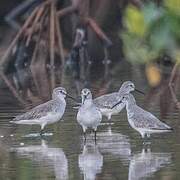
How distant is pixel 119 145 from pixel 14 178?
2051mm

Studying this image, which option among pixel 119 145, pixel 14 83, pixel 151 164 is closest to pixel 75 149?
pixel 119 145

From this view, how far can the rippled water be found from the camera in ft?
22.9

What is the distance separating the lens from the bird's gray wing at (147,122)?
27.9 feet

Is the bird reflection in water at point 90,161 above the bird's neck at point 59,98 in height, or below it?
below

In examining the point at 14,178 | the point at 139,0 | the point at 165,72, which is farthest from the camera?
the point at 165,72

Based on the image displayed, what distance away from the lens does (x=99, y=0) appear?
2116cm

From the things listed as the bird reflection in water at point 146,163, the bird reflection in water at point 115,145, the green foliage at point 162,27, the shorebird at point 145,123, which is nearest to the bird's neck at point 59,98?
the bird reflection in water at point 115,145

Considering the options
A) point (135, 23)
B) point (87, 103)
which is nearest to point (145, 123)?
point (87, 103)

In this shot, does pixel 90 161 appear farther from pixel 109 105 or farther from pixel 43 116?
pixel 109 105

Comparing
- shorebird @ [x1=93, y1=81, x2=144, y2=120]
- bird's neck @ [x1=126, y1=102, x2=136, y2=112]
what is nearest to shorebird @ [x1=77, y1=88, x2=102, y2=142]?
bird's neck @ [x1=126, y1=102, x2=136, y2=112]

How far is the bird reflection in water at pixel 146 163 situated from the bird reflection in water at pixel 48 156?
61 cm

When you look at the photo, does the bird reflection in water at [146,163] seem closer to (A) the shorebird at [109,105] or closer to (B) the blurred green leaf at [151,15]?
(A) the shorebird at [109,105]

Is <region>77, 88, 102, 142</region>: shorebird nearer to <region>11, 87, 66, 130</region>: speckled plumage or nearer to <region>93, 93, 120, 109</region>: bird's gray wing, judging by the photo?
<region>11, 87, 66, 130</region>: speckled plumage

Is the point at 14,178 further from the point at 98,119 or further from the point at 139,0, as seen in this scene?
the point at 139,0
